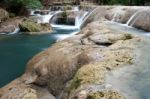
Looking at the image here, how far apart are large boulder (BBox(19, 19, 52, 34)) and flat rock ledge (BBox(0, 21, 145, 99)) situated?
13979 mm

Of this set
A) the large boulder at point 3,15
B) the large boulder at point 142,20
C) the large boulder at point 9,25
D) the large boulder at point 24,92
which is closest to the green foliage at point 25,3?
the large boulder at point 3,15

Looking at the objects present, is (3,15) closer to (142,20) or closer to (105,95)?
(142,20)

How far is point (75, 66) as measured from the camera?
845 cm

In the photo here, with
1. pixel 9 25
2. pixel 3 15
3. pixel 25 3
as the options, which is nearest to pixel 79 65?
pixel 9 25

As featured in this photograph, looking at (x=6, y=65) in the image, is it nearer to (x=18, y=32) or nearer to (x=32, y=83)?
(x=32, y=83)

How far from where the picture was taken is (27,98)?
8117 mm

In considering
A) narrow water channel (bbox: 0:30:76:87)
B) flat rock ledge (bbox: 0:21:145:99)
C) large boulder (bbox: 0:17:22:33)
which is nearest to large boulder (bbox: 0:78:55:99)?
flat rock ledge (bbox: 0:21:145:99)

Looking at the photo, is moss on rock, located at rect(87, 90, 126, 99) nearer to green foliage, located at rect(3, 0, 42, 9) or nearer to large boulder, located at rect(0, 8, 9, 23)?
large boulder, located at rect(0, 8, 9, 23)

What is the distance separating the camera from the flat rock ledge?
6.74m

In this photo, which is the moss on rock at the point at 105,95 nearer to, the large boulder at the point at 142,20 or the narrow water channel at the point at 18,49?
the narrow water channel at the point at 18,49

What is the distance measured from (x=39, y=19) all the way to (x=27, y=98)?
68.6 feet

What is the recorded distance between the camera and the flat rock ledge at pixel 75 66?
674cm

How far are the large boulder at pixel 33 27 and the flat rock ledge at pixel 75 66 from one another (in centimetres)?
1398

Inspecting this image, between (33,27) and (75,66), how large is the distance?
16701 millimetres
